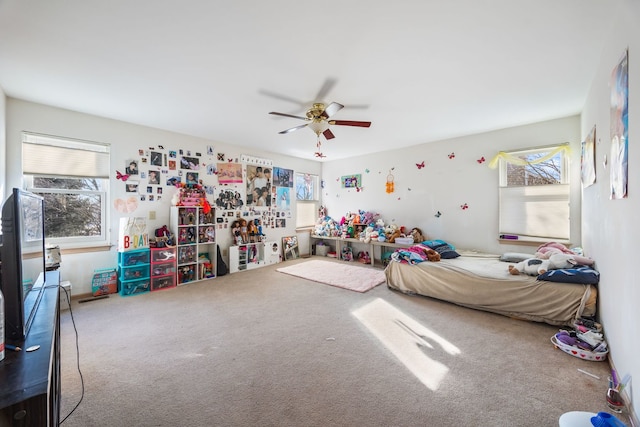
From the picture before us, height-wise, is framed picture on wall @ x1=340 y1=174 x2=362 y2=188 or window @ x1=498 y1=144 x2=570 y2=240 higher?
framed picture on wall @ x1=340 y1=174 x2=362 y2=188

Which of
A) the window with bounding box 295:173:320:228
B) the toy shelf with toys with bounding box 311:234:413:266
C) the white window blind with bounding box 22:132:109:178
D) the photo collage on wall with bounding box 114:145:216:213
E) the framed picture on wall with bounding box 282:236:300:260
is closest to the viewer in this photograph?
the white window blind with bounding box 22:132:109:178

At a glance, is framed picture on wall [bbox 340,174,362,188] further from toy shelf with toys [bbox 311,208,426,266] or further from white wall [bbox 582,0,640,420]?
white wall [bbox 582,0,640,420]

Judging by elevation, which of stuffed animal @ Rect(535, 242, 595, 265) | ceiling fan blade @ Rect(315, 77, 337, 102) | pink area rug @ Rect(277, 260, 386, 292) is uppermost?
ceiling fan blade @ Rect(315, 77, 337, 102)

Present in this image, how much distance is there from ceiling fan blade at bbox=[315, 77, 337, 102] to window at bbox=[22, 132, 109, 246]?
3166 millimetres

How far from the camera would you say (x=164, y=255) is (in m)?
3.98

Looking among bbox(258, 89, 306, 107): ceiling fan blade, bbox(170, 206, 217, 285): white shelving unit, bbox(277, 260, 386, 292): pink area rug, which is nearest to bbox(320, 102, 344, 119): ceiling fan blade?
bbox(258, 89, 306, 107): ceiling fan blade

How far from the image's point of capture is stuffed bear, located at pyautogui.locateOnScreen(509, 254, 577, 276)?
2732 mm

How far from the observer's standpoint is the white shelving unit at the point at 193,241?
166 inches

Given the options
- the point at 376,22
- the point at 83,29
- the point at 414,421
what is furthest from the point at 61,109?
the point at 414,421

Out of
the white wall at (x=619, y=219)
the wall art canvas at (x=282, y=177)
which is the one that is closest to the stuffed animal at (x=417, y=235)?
the white wall at (x=619, y=219)

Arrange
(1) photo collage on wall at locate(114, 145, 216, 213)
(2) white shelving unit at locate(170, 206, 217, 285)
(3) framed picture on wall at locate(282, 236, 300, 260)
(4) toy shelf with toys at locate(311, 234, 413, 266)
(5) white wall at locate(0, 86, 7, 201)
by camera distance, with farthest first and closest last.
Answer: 1. (3) framed picture on wall at locate(282, 236, 300, 260)
2. (4) toy shelf with toys at locate(311, 234, 413, 266)
3. (2) white shelving unit at locate(170, 206, 217, 285)
4. (1) photo collage on wall at locate(114, 145, 216, 213)
5. (5) white wall at locate(0, 86, 7, 201)

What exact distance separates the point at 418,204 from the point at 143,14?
191 inches

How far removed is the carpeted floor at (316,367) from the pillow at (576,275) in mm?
524

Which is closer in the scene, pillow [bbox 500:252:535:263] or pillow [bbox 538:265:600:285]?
pillow [bbox 538:265:600:285]
